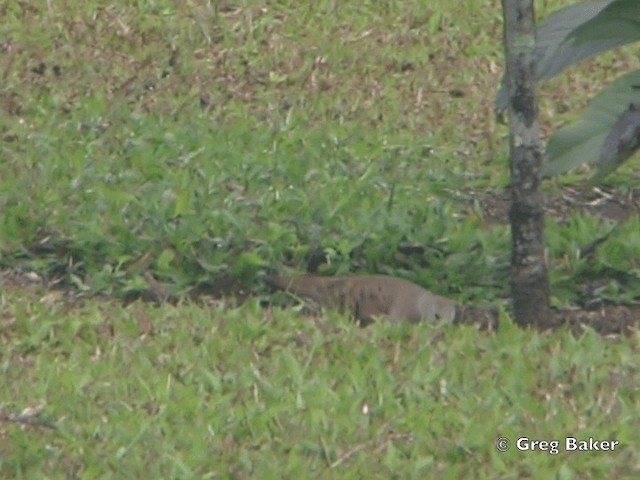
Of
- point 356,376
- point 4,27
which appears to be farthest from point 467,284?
point 4,27

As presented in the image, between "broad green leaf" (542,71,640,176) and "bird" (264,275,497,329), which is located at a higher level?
"broad green leaf" (542,71,640,176)

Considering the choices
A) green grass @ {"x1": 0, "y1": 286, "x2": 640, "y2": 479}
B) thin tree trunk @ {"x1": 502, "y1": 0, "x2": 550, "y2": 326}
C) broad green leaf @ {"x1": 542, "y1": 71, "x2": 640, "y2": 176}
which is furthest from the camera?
broad green leaf @ {"x1": 542, "y1": 71, "x2": 640, "y2": 176}

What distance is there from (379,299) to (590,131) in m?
1.36

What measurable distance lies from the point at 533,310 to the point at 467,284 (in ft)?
2.23

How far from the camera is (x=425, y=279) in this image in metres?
5.79

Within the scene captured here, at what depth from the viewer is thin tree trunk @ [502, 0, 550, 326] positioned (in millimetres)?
4961

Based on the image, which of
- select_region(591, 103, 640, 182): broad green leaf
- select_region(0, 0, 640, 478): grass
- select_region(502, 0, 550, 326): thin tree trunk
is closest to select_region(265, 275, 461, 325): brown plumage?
select_region(0, 0, 640, 478): grass

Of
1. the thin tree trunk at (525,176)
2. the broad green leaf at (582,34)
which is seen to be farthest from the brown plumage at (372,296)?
the broad green leaf at (582,34)

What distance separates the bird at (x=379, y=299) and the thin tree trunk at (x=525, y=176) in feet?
0.78

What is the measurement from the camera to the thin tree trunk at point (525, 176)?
16.3 ft

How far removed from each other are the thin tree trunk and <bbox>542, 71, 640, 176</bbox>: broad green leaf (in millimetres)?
1067

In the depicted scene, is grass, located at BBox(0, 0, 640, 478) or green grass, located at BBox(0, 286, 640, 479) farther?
grass, located at BBox(0, 0, 640, 478)

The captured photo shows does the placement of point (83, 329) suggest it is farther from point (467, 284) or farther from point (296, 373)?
point (467, 284)

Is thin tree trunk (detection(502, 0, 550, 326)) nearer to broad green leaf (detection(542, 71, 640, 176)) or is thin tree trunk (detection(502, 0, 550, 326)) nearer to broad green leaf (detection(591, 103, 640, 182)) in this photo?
broad green leaf (detection(591, 103, 640, 182))
